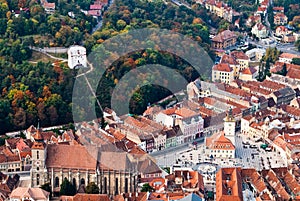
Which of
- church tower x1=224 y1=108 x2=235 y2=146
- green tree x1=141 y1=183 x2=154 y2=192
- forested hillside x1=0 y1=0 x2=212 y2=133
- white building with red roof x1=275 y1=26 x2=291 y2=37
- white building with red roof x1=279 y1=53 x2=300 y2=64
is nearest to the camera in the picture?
green tree x1=141 y1=183 x2=154 y2=192

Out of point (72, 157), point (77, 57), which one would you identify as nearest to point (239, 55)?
point (77, 57)

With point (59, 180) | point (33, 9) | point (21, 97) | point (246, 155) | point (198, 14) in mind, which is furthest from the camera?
point (198, 14)

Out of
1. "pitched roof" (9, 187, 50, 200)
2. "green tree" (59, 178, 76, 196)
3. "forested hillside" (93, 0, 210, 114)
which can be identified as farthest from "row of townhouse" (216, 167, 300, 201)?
"forested hillside" (93, 0, 210, 114)

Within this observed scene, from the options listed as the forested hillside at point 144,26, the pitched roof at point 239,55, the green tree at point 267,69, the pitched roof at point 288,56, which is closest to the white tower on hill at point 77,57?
the forested hillside at point 144,26

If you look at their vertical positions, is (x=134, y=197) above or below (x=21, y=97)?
below

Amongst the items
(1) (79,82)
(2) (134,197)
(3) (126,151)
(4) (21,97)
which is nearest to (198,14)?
(1) (79,82)

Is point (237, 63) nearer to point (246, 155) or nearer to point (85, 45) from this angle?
point (85, 45)

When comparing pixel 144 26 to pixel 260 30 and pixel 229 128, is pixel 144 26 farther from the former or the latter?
pixel 229 128

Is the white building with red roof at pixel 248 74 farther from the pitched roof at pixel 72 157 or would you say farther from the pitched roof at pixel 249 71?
the pitched roof at pixel 72 157

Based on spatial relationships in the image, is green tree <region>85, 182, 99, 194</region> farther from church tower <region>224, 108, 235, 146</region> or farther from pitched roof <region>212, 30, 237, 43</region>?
pitched roof <region>212, 30, 237, 43</region>
